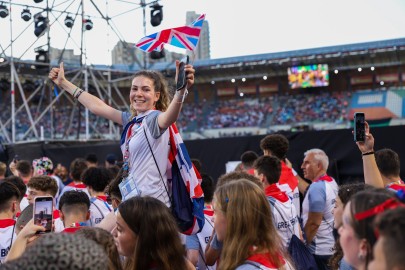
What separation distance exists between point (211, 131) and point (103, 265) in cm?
3587

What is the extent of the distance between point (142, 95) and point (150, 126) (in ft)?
1.04

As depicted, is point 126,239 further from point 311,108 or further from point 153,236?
point 311,108

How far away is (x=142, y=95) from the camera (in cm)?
350

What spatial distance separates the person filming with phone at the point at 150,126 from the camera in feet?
10.2

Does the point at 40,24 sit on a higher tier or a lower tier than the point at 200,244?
higher

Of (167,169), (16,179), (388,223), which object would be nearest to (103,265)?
(388,223)

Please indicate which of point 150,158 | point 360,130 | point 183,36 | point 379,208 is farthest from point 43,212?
point 360,130

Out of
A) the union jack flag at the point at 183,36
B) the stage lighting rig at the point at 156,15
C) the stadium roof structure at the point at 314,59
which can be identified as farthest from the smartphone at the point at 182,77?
the stadium roof structure at the point at 314,59

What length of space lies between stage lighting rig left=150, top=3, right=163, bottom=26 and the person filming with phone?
40.5 ft

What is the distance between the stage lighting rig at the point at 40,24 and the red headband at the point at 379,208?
48.4 ft

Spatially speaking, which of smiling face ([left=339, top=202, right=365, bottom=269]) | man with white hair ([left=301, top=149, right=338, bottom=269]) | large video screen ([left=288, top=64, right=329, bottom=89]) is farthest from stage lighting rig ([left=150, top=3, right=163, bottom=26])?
large video screen ([left=288, top=64, right=329, bottom=89])

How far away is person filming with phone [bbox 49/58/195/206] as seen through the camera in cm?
310

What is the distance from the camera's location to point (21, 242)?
2760mm

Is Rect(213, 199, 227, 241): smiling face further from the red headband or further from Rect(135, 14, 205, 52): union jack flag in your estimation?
Rect(135, 14, 205, 52): union jack flag
